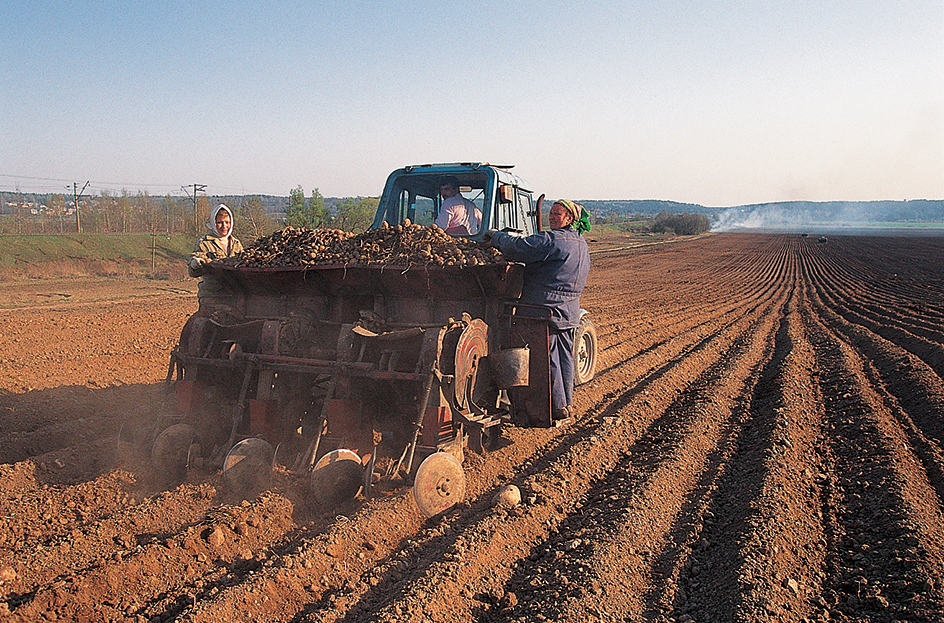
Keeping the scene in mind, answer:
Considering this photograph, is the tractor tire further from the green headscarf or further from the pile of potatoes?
the pile of potatoes

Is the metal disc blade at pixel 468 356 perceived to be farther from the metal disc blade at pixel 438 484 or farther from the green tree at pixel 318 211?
the green tree at pixel 318 211

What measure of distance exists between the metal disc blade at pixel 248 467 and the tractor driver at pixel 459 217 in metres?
2.98

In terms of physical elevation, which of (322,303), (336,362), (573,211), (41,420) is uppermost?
(573,211)

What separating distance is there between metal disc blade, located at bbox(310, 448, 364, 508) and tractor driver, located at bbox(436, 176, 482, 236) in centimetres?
286

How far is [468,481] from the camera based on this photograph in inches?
213

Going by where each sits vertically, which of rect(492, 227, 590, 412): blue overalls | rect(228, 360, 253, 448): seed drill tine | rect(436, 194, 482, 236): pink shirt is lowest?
rect(228, 360, 253, 448): seed drill tine

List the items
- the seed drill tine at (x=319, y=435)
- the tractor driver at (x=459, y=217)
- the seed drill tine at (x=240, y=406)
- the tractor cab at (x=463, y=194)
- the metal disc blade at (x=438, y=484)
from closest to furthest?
the metal disc blade at (x=438, y=484) < the seed drill tine at (x=319, y=435) < the seed drill tine at (x=240, y=406) < the tractor driver at (x=459, y=217) < the tractor cab at (x=463, y=194)

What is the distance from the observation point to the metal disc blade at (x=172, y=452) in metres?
5.05

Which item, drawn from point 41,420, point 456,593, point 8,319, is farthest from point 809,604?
point 8,319

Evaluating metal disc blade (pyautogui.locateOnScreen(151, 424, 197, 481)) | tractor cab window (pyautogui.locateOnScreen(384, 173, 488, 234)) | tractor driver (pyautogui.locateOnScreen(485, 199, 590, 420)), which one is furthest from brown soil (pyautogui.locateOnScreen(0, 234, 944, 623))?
tractor cab window (pyautogui.locateOnScreen(384, 173, 488, 234))

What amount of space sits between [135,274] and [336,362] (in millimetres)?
29207

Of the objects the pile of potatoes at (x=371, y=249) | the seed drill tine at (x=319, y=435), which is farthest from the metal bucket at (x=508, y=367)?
the seed drill tine at (x=319, y=435)

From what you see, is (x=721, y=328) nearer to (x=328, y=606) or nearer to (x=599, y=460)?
(x=599, y=460)

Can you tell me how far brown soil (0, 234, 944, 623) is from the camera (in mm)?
3580
